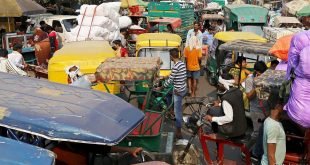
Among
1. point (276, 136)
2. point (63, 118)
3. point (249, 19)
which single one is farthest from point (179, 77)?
point (249, 19)

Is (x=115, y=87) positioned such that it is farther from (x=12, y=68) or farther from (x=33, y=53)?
(x=33, y=53)

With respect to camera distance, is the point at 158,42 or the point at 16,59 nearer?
the point at 16,59

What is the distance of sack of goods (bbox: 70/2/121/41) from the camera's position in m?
13.4

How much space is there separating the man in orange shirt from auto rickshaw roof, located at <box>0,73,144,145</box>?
6137 millimetres

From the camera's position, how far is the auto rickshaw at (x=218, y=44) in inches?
423

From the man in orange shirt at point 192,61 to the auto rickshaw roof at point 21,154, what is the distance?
25.0ft

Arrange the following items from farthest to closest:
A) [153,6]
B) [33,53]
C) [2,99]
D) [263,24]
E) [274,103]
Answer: [153,6], [263,24], [33,53], [274,103], [2,99]

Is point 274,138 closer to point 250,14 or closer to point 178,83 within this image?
point 178,83

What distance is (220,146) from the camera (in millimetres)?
6020

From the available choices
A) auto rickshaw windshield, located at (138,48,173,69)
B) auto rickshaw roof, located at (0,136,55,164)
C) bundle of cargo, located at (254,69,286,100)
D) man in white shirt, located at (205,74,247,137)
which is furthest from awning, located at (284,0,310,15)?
auto rickshaw roof, located at (0,136,55,164)

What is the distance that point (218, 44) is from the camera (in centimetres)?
1154

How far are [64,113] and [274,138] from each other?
244 cm

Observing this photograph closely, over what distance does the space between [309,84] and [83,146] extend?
8.17ft

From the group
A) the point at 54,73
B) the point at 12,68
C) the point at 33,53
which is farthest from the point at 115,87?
the point at 33,53
